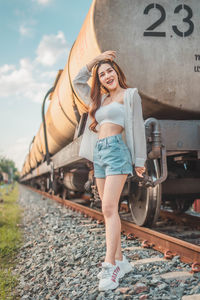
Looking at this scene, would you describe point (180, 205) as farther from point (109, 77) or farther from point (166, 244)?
point (109, 77)

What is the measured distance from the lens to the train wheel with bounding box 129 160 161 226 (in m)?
4.29

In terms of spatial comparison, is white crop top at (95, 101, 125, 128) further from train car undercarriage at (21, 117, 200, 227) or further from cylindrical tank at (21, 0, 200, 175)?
cylindrical tank at (21, 0, 200, 175)

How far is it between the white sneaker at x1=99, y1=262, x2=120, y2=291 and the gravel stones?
0.04 m

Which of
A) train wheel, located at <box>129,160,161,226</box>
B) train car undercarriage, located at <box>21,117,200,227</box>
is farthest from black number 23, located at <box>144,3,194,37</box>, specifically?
train wheel, located at <box>129,160,161,226</box>

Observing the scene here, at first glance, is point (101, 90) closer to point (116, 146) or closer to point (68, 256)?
point (116, 146)

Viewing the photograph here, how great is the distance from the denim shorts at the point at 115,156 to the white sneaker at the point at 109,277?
0.70 meters

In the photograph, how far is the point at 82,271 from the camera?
2.95m

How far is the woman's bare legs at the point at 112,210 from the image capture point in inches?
98.0

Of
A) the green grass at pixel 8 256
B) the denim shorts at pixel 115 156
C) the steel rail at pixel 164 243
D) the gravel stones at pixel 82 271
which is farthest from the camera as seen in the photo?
the steel rail at pixel 164 243

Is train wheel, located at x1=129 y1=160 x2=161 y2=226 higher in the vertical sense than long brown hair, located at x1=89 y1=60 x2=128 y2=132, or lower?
lower

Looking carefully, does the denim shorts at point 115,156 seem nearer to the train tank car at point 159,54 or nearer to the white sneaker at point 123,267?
the white sneaker at point 123,267

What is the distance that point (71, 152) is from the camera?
199 inches

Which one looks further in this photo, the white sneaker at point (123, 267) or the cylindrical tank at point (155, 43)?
the cylindrical tank at point (155, 43)

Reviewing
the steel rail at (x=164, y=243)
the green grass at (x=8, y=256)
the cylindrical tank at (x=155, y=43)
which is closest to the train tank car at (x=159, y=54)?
the cylindrical tank at (x=155, y=43)
